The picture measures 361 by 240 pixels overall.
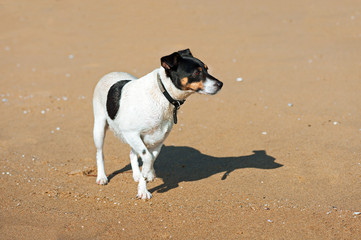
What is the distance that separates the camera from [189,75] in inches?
220

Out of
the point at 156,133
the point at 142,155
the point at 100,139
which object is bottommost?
the point at 100,139

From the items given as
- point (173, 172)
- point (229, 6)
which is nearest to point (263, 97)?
point (173, 172)

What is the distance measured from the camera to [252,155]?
770 centimetres

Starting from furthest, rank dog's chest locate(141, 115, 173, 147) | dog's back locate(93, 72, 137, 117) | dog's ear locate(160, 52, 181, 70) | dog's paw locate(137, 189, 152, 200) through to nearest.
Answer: dog's back locate(93, 72, 137, 117) < dog's paw locate(137, 189, 152, 200) < dog's chest locate(141, 115, 173, 147) < dog's ear locate(160, 52, 181, 70)

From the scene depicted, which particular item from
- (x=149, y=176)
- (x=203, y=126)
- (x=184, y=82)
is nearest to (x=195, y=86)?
(x=184, y=82)

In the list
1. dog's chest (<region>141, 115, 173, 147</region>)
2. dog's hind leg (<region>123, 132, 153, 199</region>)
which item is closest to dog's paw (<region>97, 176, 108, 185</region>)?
dog's hind leg (<region>123, 132, 153, 199</region>)

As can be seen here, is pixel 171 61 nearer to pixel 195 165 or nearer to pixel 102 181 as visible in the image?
pixel 102 181

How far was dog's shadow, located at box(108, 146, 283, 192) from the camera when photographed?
23.0 ft

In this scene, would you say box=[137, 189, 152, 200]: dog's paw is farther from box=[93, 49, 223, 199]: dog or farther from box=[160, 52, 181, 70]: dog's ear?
box=[160, 52, 181, 70]: dog's ear

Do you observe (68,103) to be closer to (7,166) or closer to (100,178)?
(7,166)

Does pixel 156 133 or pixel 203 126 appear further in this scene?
pixel 203 126

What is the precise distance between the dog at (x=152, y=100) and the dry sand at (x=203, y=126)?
2.44 feet

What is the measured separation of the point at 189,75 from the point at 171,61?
269 mm

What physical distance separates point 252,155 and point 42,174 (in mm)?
→ 3311
